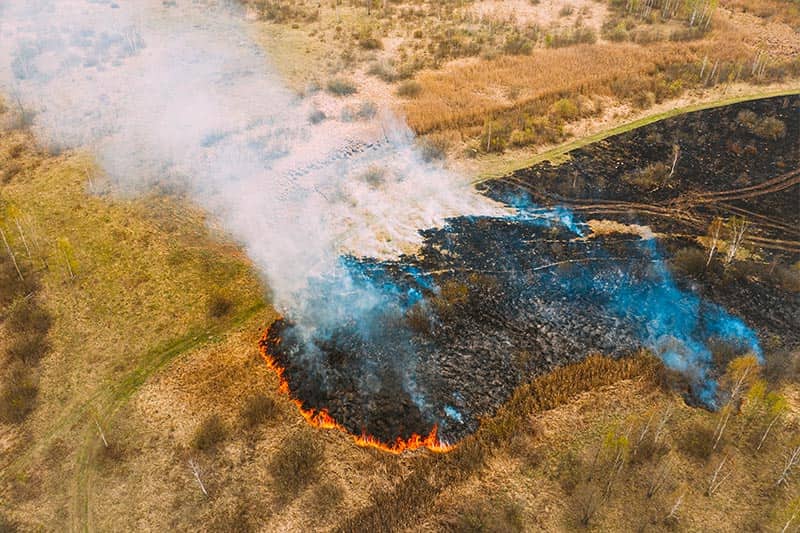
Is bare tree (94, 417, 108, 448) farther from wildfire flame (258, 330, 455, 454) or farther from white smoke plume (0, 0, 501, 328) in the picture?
white smoke plume (0, 0, 501, 328)

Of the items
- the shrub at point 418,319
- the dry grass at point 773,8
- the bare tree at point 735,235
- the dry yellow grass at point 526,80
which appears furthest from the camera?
the dry grass at point 773,8

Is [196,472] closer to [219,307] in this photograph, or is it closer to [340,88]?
[219,307]

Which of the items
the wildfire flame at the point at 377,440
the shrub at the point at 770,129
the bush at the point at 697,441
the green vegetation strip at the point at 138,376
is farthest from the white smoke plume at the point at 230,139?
the shrub at the point at 770,129

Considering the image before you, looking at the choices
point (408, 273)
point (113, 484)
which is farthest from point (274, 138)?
point (113, 484)

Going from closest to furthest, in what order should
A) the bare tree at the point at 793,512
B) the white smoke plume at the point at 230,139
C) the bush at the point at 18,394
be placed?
the bare tree at the point at 793,512
the bush at the point at 18,394
the white smoke plume at the point at 230,139

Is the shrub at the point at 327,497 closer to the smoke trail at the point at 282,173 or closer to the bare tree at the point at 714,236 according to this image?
the smoke trail at the point at 282,173

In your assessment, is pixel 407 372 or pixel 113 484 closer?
pixel 113 484

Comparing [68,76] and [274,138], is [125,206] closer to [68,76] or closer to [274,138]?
[274,138]
